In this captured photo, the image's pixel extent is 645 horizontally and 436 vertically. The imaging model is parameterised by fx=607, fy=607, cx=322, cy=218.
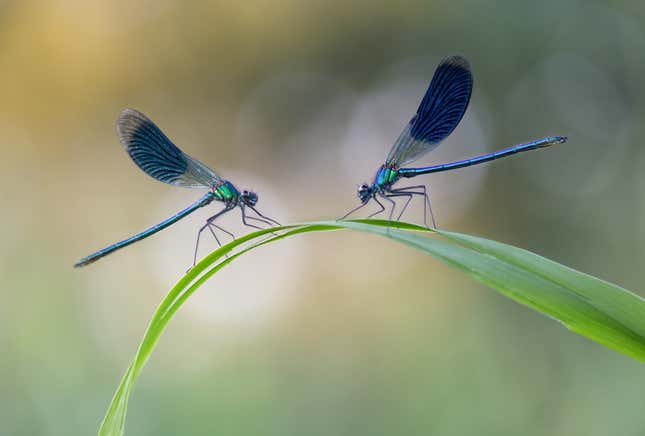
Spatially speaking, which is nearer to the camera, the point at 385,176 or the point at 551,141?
the point at 551,141

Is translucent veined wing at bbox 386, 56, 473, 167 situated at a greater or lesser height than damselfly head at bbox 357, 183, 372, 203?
greater

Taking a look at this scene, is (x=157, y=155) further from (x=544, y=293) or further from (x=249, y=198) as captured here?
(x=544, y=293)

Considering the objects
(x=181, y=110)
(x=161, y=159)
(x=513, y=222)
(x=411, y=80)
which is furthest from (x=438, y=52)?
(x=161, y=159)

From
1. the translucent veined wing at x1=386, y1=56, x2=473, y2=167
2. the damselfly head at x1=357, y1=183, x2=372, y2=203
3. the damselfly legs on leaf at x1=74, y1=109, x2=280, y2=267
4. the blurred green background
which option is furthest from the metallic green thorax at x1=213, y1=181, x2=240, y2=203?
the blurred green background

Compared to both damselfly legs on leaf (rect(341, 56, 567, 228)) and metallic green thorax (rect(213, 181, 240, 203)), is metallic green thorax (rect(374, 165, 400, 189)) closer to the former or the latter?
damselfly legs on leaf (rect(341, 56, 567, 228))

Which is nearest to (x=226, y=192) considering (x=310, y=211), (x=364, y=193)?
(x=364, y=193)

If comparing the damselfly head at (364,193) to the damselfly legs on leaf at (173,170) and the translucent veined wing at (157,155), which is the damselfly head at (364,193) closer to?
the damselfly legs on leaf at (173,170)

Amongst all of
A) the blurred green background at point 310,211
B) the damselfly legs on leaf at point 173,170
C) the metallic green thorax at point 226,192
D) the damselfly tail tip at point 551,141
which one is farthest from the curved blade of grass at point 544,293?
the blurred green background at point 310,211
